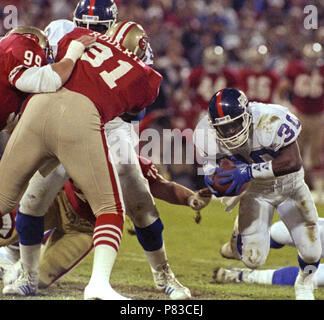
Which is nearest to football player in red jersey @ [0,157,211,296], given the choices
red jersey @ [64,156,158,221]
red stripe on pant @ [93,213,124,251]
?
red jersey @ [64,156,158,221]

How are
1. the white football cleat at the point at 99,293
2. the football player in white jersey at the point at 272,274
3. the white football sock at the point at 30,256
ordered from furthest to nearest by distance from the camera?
the football player in white jersey at the point at 272,274, the white football sock at the point at 30,256, the white football cleat at the point at 99,293

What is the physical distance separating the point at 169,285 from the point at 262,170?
0.81 m

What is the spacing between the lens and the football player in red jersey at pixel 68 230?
393 cm

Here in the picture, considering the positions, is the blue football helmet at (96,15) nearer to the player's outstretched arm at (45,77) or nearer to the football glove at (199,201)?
the player's outstretched arm at (45,77)

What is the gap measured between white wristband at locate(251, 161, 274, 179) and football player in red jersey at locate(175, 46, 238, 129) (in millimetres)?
4228

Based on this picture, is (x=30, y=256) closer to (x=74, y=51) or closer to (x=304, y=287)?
(x=74, y=51)

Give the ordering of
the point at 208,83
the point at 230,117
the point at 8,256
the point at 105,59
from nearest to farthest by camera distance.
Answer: the point at 105,59 < the point at 230,117 < the point at 8,256 < the point at 208,83

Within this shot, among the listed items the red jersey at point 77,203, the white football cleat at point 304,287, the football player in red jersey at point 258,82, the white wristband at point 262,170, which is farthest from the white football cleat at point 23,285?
the football player in red jersey at point 258,82

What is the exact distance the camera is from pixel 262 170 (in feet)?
11.9

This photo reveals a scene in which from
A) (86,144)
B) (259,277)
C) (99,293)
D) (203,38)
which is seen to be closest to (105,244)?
(99,293)

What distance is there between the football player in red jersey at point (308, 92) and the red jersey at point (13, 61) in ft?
16.3

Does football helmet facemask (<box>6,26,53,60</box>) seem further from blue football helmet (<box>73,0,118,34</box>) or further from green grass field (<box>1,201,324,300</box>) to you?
green grass field (<box>1,201,324,300</box>)

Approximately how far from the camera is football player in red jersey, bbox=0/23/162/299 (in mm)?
3129
